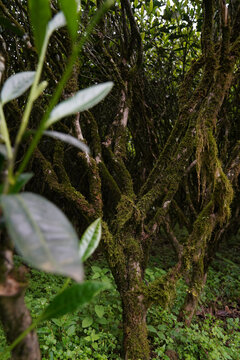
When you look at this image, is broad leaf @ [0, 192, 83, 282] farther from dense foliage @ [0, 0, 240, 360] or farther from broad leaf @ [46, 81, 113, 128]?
dense foliage @ [0, 0, 240, 360]

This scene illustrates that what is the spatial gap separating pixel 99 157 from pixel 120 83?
1.71 ft

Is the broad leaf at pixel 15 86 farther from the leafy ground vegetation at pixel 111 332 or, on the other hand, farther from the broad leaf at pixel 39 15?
the leafy ground vegetation at pixel 111 332

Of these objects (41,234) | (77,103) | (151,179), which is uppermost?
(77,103)

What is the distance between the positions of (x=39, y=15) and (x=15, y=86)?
0.15 metres

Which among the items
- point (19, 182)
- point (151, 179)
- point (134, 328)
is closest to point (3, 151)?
point (19, 182)

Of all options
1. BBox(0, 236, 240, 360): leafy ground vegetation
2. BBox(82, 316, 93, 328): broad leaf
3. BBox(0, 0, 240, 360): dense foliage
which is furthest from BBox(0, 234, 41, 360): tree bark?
BBox(82, 316, 93, 328): broad leaf

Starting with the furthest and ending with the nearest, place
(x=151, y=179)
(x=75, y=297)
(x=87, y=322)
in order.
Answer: (x=151, y=179)
(x=87, y=322)
(x=75, y=297)

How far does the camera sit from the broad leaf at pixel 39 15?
0.30m

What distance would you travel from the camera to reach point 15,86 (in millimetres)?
426

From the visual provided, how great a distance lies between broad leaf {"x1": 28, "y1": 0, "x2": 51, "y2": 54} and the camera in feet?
0.97

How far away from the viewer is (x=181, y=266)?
1.51 meters

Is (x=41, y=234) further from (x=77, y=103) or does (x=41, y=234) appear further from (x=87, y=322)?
(x=87, y=322)

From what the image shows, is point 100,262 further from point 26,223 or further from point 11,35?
point 26,223

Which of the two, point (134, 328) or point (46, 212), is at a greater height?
point (46, 212)
